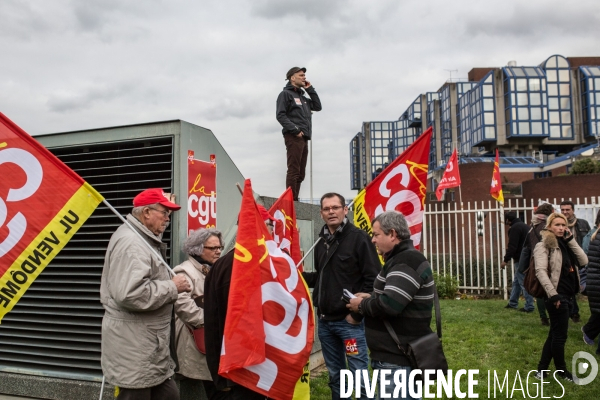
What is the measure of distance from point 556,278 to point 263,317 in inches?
146

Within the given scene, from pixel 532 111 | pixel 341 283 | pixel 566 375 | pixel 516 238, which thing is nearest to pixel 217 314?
pixel 341 283

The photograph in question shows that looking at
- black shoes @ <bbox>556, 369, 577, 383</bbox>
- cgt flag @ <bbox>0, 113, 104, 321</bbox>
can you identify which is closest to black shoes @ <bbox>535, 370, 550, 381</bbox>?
black shoes @ <bbox>556, 369, 577, 383</bbox>

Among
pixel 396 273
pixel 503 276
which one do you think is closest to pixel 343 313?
pixel 396 273

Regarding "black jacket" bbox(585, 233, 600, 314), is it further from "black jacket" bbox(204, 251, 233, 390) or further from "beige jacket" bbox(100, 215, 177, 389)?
"beige jacket" bbox(100, 215, 177, 389)

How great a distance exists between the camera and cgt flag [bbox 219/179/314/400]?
3424 millimetres

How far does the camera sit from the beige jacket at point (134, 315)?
138 inches

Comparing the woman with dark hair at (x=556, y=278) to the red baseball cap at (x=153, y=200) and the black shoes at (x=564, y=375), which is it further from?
the red baseball cap at (x=153, y=200)

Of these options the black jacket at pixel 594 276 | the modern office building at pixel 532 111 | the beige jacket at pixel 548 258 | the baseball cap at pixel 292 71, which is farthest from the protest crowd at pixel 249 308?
the modern office building at pixel 532 111

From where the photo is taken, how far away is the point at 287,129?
7176 millimetres

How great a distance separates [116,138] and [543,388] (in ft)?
Result: 16.6

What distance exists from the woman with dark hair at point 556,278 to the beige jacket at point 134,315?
4.07 meters

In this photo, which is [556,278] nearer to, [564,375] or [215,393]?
[564,375]

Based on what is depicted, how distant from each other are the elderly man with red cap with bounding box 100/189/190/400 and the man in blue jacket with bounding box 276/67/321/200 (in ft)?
11.8

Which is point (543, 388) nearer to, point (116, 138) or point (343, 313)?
point (343, 313)
